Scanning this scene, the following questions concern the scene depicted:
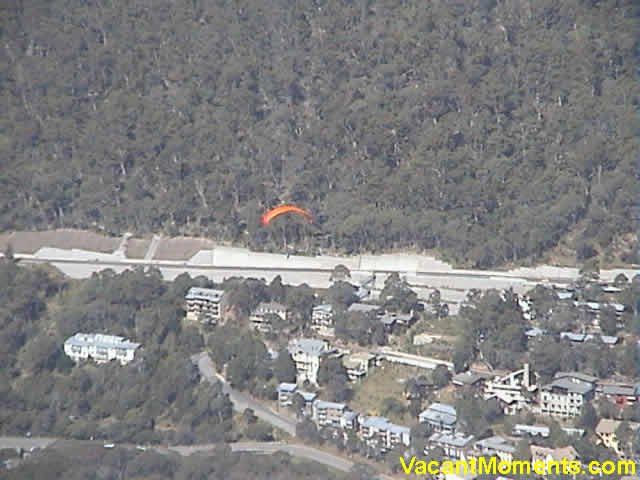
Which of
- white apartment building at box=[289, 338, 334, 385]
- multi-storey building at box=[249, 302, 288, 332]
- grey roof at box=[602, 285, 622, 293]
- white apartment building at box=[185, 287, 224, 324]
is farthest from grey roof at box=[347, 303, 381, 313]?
grey roof at box=[602, 285, 622, 293]

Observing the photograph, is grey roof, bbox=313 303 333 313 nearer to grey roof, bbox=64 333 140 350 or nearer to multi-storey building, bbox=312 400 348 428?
grey roof, bbox=64 333 140 350

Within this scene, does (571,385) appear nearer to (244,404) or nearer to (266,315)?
(244,404)

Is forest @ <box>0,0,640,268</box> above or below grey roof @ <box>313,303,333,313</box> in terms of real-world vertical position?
above

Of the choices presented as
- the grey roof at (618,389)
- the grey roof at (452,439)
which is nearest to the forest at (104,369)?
the grey roof at (452,439)

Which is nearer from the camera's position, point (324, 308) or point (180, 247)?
point (324, 308)

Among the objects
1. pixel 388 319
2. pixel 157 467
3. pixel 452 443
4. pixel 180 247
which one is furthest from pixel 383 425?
pixel 180 247

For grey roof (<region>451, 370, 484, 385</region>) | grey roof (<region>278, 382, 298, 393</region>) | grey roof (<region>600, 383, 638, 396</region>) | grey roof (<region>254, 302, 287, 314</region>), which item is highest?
grey roof (<region>254, 302, 287, 314</region>)
